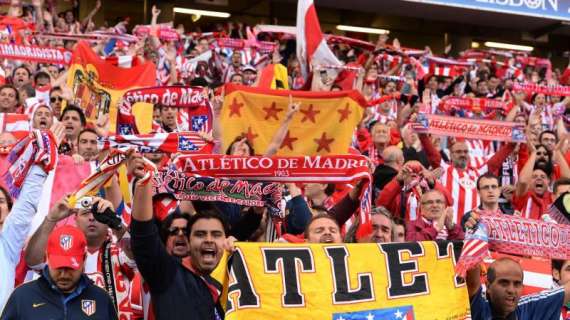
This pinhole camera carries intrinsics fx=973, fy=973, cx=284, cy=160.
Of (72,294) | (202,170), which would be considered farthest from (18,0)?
(72,294)

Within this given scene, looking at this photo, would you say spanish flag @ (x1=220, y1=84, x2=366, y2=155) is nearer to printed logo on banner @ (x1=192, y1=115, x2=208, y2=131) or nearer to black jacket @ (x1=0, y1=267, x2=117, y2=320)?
printed logo on banner @ (x1=192, y1=115, x2=208, y2=131)

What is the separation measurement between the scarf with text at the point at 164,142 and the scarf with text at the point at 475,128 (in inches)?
159

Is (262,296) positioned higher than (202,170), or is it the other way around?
(202,170)

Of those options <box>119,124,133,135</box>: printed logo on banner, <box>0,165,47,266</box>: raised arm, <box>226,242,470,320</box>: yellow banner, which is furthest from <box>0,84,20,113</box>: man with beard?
<box>226,242,470,320</box>: yellow banner

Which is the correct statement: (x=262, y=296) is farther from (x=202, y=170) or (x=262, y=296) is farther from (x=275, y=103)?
(x=275, y=103)

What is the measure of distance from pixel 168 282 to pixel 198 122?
3632 mm

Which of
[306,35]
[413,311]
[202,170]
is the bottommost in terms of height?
[413,311]

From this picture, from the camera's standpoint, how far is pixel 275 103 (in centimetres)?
817

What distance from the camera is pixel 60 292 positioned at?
4676 mm

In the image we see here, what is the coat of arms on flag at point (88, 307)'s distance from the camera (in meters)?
4.69

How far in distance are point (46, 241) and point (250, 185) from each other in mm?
1284

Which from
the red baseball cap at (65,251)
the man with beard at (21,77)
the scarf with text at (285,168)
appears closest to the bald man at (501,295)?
the scarf with text at (285,168)

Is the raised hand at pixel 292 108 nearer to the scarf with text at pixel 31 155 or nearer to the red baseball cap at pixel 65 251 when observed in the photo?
the scarf with text at pixel 31 155

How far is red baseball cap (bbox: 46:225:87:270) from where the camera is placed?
4621mm
